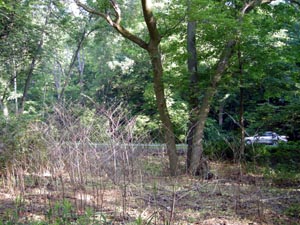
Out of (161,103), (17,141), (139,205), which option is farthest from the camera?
(161,103)

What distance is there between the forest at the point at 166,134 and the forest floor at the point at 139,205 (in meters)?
0.02

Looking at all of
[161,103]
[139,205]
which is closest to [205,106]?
[161,103]

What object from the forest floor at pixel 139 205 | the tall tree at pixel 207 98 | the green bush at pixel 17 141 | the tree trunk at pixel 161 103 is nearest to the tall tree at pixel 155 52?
the tree trunk at pixel 161 103

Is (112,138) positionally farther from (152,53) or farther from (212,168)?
(212,168)

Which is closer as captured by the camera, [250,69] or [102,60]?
[250,69]

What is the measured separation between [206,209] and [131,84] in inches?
597

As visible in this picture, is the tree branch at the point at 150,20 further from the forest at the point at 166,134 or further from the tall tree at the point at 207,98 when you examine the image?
the tall tree at the point at 207,98

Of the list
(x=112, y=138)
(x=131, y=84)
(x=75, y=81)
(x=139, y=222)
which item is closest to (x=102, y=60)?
(x=131, y=84)

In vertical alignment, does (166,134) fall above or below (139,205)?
above

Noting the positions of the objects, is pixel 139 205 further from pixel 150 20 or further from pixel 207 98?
pixel 150 20

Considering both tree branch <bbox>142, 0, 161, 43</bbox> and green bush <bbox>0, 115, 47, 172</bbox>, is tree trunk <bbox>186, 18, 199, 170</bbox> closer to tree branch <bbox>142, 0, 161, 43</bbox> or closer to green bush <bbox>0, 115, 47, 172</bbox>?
tree branch <bbox>142, 0, 161, 43</bbox>

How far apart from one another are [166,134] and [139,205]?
10.1 feet

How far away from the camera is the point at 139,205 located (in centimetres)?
463

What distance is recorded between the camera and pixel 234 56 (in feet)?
28.0
